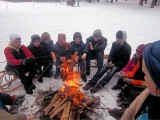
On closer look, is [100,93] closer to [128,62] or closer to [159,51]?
[128,62]

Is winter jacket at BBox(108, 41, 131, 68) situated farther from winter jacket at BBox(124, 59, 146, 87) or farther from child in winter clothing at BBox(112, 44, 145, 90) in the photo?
winter jacket at BBox(124, 59, 146, 87)

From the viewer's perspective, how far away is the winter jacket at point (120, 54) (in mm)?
5714

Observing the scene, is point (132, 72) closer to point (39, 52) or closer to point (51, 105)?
point (51, 105)

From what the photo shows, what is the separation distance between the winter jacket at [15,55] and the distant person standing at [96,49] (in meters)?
1.83

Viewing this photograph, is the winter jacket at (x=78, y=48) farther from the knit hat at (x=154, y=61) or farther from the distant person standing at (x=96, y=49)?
the knit hat at (x=154, y=61)

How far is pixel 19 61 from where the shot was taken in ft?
17.3

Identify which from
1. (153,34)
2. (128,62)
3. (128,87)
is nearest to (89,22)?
(153,34)

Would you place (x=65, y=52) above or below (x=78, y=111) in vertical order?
above

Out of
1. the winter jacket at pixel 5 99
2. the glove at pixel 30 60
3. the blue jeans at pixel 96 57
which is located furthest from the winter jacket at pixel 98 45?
the winter jacket at pixel 5 99

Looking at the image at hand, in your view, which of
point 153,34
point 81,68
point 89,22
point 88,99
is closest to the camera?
point 88,99

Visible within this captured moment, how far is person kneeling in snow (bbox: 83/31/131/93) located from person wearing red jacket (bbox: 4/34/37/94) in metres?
1.60

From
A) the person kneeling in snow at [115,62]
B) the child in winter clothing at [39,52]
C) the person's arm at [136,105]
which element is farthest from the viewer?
the child in winter clothing at [39,52]

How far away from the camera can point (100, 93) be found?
5.31 metres

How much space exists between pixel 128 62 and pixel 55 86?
2.21 m
